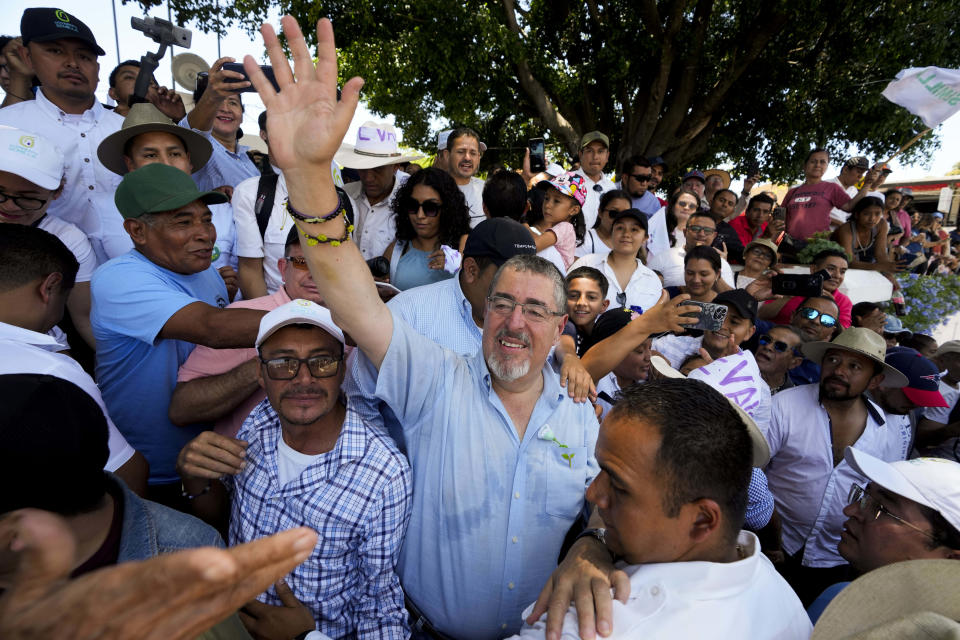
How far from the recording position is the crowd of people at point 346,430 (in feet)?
3.94

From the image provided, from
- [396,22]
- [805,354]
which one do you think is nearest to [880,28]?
[396,22]

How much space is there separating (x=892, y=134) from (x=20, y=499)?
16.1m

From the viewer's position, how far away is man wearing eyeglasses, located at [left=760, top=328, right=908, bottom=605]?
3.39 metres

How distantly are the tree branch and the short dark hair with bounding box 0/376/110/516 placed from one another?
35.8 feet

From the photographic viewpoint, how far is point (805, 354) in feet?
12.8

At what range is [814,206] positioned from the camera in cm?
770

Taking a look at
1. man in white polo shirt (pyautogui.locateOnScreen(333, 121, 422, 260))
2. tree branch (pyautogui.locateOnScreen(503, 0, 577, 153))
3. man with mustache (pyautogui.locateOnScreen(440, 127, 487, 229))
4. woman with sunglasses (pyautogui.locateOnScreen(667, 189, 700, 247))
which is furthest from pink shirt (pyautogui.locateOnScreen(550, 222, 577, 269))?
tree branch (pyautogui.locateOnScreen(503, 0, 577, 153))

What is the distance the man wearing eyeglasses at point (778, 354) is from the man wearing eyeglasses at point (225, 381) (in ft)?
12.1

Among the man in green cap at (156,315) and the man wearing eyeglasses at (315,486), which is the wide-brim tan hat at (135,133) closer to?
the man in green cap at (156,315)

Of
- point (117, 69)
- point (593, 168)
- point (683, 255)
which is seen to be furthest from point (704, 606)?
point (117, 69)

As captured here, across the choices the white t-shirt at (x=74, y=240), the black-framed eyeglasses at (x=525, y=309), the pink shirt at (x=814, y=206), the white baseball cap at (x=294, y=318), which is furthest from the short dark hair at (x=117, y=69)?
the pink shirt at (x=814, y=206)

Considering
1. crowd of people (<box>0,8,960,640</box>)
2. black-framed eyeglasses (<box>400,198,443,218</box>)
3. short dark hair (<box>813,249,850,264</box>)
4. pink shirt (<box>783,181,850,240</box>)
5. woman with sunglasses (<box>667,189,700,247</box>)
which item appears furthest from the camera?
pink shirt (<box>783,181,850,240</box>)

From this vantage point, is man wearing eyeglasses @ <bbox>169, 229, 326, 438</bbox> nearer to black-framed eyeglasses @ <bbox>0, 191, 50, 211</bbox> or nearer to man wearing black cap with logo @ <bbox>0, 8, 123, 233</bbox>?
black-framed eyeglasses @ <bbox>0, 191, 50, 211</bbox>

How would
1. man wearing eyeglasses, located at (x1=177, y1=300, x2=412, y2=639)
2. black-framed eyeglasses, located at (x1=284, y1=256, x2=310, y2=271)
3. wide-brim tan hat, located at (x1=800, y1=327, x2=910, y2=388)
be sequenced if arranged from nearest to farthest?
1. man wearing eyeglasses, located at (x1=177, y1=300, x2=412, y2=639)
2. black-framed eyeglasses, located at (x1=284, y1=256, x2=310, y2=271)
3. wide-brim tan hat, located at (x1=800, y1=327, x2=910, y2=388)
